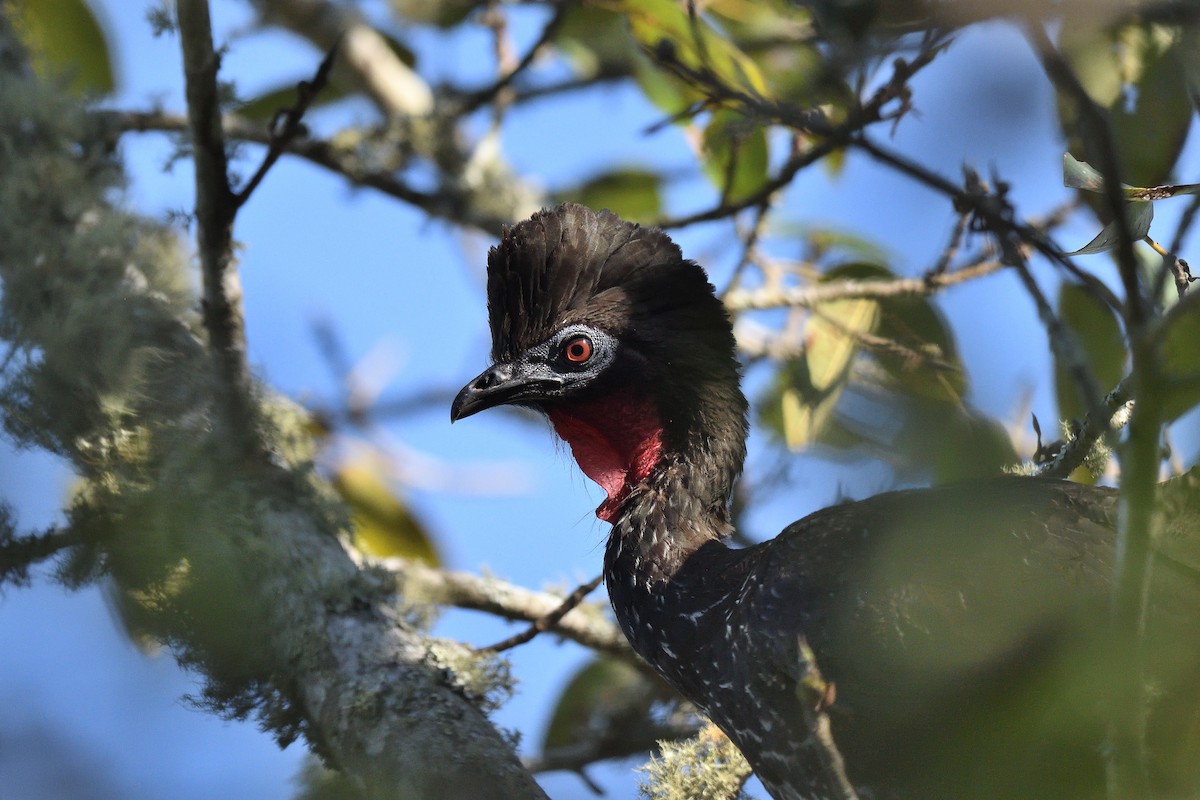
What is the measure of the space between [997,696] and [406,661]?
149 cm

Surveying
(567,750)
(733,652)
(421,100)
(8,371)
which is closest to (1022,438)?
(733,652)

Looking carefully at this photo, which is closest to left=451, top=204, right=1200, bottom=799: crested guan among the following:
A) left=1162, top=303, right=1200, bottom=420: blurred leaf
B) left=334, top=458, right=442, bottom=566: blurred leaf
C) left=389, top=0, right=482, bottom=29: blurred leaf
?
left=1162, top=303, right=1200, bottom=420: blurred leaf

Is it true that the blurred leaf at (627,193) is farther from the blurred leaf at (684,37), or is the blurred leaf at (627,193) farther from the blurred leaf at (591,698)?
the blurred leaf at (591,698)

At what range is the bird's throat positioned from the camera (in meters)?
3.31

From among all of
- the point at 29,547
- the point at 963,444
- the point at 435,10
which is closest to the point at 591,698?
the point at 29,547

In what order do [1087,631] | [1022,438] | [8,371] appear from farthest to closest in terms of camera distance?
[1022,438] < [8,371] < [1087,631]

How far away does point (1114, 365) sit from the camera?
296cm

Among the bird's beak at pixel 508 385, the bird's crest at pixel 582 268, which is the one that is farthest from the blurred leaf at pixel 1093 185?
the bird's beak at pixel 508 385

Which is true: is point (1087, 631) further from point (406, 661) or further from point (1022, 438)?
point (1022, 438)

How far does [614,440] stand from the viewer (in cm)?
337

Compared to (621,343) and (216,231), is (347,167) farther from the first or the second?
(621,343)

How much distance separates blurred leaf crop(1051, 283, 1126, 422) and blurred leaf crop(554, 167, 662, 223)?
2.45 metres

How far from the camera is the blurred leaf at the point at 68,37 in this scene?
4.52 meters

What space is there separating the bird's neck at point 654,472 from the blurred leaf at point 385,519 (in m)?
1.68
